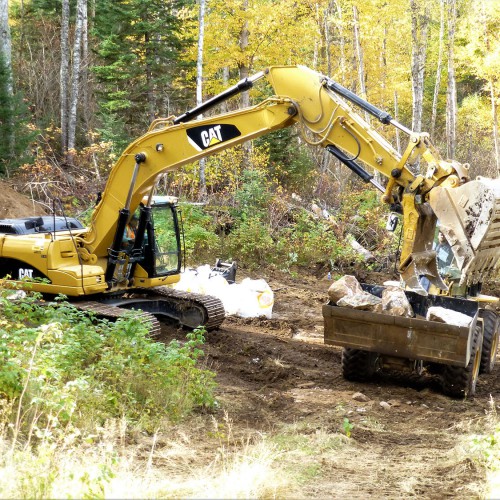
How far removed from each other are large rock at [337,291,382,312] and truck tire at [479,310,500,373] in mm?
2136

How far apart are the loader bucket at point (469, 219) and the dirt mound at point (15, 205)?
36.7 feet

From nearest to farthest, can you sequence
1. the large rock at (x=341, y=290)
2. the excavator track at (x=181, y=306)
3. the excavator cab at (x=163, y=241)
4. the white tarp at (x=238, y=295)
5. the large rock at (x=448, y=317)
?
the large rock at (x=448, y=317) < the large rock at (x=341, y=290) < the excavator cab at (x=163, y=241) < the excavator track at (x=181, y=306) < the white tarp at (x=238, y=295)

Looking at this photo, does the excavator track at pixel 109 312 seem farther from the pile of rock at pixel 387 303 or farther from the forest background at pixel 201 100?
the forest background at pixel 201 100

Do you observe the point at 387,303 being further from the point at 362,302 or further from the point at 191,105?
the point at 191,105

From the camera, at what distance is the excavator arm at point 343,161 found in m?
9.06

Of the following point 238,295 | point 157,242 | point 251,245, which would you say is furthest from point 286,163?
point 157,242

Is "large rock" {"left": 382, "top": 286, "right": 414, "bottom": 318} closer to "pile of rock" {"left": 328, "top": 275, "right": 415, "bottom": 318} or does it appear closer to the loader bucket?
"pile of rock" {"left": 328, "top": 275, "right": 415, "bottom": 318}

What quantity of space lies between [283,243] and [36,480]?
1543 centimetres

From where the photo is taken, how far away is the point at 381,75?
3572cm

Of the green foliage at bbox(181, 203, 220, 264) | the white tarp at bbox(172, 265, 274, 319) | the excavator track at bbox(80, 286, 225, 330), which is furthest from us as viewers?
the green foliage at bbox(181, 203, 220, 264)

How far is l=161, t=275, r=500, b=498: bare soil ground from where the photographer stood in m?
6.19

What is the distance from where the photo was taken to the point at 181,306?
1227 centimetres

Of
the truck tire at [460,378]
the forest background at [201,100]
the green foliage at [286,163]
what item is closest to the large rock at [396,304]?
the truck tire at [460,378]

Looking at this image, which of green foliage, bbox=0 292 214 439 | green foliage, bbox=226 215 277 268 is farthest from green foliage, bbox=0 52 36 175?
green foliage, bbox=0 292 214 439
